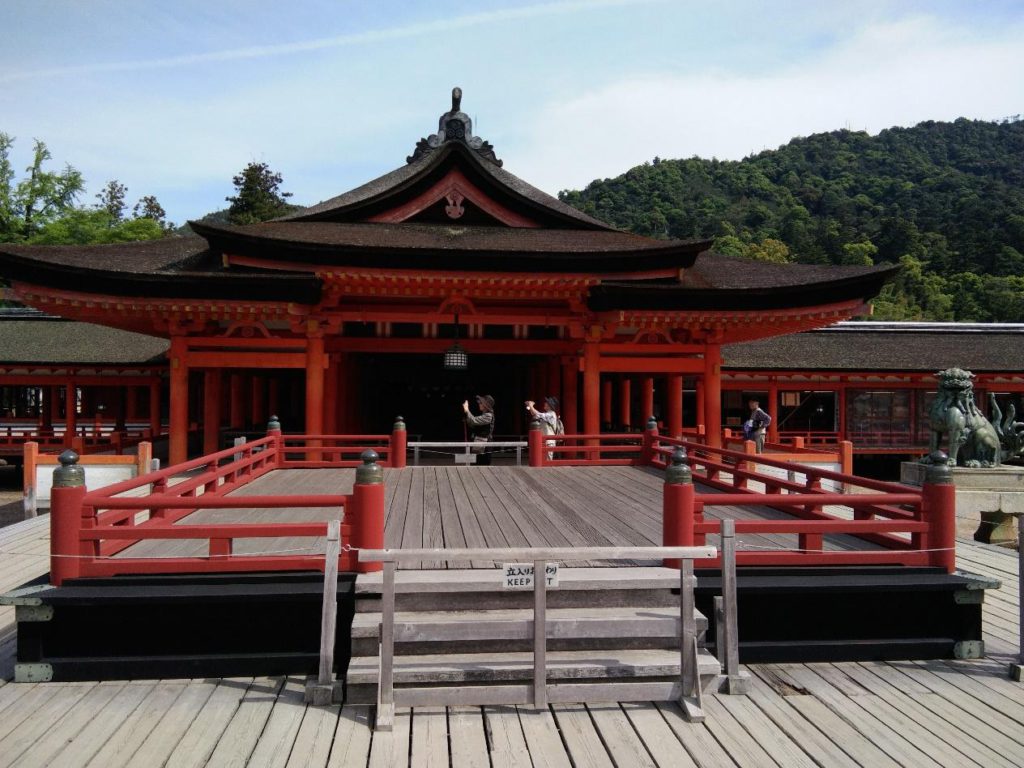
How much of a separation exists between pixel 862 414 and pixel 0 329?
33.3m

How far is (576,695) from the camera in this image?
4809 mm

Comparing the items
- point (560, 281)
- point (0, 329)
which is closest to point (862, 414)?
point (560, 281)

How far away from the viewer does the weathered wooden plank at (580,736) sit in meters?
4.17

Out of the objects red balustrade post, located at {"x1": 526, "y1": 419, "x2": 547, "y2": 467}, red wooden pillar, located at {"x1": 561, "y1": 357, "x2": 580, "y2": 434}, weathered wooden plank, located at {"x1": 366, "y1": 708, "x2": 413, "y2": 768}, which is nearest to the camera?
weathered wooden plank, located at {"x1": 366, "y1": 708, "x2": 413, "y2": 768}

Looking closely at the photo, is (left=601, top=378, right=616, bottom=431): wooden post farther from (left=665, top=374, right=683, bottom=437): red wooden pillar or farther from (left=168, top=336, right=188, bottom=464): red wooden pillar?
(left=168, top=336, right=188, bottom=464): red wooden pillar

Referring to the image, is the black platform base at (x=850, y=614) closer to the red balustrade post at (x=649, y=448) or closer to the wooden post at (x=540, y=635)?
the wooden post at (x=540, y=635)

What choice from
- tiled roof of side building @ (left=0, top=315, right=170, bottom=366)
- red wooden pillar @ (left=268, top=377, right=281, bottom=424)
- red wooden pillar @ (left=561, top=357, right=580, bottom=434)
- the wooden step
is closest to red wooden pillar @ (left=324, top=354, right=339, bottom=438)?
red wooden pillar @ (left=561, top=357, right=580, bottom=434)

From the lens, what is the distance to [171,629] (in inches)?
210

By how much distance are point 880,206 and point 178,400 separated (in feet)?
370

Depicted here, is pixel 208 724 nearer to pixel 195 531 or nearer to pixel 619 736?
pixel 195 531

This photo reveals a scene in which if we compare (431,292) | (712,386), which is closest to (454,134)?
(431,292)

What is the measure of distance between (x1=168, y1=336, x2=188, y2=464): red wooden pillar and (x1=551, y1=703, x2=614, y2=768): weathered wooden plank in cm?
1179

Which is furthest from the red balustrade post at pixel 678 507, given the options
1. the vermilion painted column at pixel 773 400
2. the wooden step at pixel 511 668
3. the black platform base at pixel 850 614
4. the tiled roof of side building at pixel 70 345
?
the vermilion painted column at pixel 773 400

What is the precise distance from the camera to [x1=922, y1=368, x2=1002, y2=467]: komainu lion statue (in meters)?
17.5
